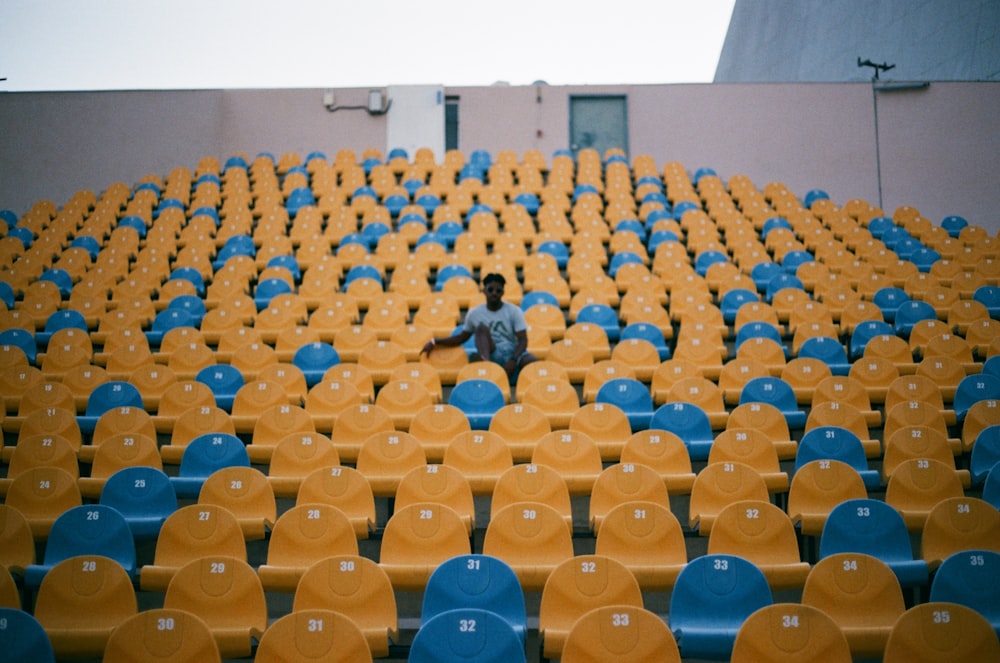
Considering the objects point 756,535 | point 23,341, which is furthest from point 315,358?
point 756,535

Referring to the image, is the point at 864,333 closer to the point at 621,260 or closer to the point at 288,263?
the point at 621,260

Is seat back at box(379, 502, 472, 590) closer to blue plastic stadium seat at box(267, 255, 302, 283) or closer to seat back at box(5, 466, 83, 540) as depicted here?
seat back at box(5, 466, 83, 540)

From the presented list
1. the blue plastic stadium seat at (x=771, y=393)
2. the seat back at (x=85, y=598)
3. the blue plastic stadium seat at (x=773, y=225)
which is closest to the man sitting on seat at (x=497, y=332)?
the blue plastic stadium seat at (x=771, y=393)

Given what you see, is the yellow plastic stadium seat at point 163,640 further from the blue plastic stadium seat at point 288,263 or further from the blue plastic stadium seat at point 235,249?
the blue plastic stadium seat at point 235,249

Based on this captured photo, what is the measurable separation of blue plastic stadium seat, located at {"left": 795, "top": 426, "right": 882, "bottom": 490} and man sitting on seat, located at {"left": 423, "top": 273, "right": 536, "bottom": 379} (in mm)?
2047

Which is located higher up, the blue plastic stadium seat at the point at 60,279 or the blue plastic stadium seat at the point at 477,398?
the blue plastic stadium seat at the point at 60,279

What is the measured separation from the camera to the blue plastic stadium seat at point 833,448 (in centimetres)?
466

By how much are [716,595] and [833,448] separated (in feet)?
5.53

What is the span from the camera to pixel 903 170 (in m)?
12.0

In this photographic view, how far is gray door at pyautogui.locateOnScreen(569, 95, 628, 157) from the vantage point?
12906mm

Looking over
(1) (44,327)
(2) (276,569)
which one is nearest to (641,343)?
(2) (276,569)

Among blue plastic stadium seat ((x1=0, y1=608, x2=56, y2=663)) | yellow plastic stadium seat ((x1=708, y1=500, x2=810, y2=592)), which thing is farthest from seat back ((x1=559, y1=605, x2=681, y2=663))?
blue plastic stadium seat ((x1=0, y1=608, x2=56, y2=663))

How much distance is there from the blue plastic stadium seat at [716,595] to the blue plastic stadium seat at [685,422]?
1600mm

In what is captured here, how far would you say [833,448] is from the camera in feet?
15.4
